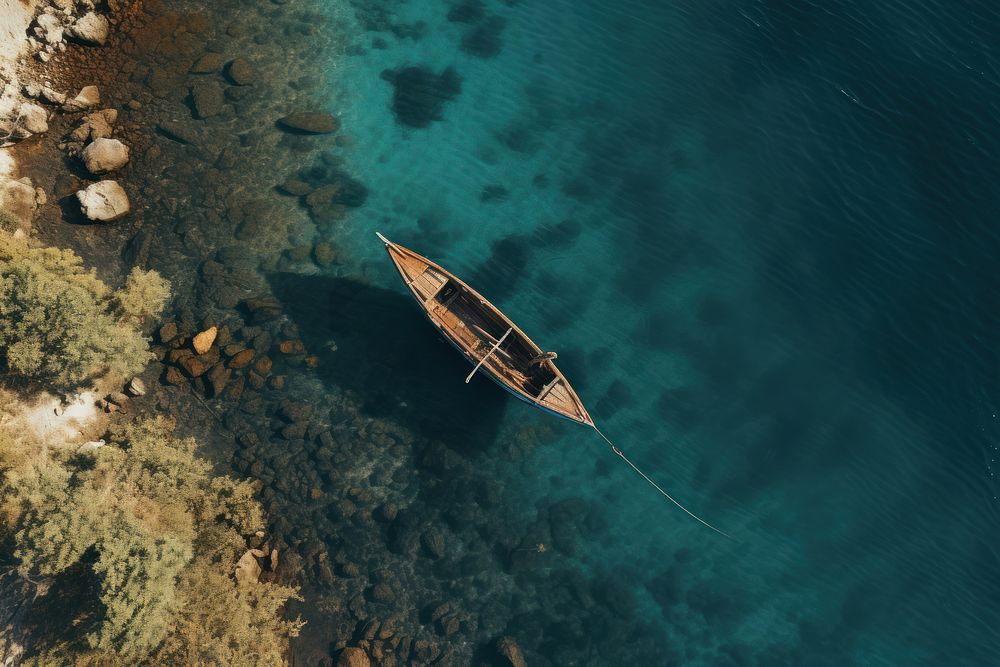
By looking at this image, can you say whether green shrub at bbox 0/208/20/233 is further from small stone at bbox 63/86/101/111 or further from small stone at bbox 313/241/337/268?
small stone at bbox 313/241/337/268

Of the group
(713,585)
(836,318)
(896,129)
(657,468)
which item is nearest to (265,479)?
(657,468)

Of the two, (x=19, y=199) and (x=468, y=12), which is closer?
(x=19, y=199)

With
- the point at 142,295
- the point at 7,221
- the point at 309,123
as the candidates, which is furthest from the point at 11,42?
the point at 309,123

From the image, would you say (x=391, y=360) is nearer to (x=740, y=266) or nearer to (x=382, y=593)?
(x=382, y=593)

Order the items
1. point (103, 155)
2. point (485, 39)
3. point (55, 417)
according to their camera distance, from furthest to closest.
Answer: point (485, 39) → point (103, 155) → point (55, 417)

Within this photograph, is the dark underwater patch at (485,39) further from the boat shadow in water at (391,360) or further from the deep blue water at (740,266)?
the boat shadow in water at (391,360)

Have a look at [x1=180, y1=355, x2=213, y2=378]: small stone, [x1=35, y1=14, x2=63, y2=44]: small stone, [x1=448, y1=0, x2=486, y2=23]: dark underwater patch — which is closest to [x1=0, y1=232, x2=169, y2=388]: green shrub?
[x1=180, y1=355, x2=213, y2=378]: small stone

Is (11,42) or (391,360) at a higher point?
(11,42)
